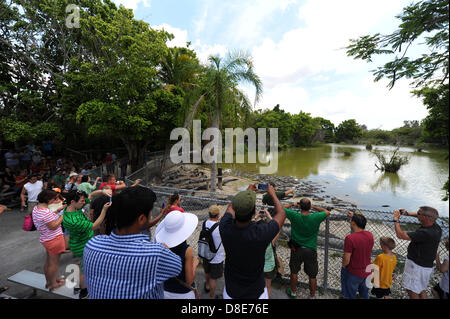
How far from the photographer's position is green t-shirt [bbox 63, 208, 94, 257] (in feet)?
9.07

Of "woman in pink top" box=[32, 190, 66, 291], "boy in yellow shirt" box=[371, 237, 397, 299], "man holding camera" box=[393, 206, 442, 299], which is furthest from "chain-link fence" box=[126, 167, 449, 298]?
"woman in pink top" box=[32, 190, 66, 291]

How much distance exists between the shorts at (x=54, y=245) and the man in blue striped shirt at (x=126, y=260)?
2.21m

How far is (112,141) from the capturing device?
16984 mm

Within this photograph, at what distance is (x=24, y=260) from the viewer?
13.8 ft

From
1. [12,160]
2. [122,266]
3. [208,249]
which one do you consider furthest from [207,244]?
[12,160]

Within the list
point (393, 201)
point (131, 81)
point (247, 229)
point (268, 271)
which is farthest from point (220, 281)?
point (393, 201)

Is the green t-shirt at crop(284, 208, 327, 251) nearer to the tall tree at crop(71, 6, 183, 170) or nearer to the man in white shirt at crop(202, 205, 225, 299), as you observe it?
the man in white shirt at crop(202, 205, 225, 299)

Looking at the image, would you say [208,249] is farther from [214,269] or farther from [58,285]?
[58,285]

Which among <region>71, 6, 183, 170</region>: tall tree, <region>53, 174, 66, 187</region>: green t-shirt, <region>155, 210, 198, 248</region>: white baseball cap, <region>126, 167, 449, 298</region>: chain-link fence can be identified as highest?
<region>71, 6, 183, 170</region>: tall tree

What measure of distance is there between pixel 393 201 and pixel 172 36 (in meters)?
19.3

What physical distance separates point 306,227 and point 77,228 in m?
3.26

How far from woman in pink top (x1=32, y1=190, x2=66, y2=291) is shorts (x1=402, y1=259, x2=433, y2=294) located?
5.05 metres

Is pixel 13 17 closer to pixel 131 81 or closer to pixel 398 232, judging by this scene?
pixel 131 81

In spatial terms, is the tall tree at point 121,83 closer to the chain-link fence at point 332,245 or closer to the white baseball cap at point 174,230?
the chain-link fence at point 332,245
